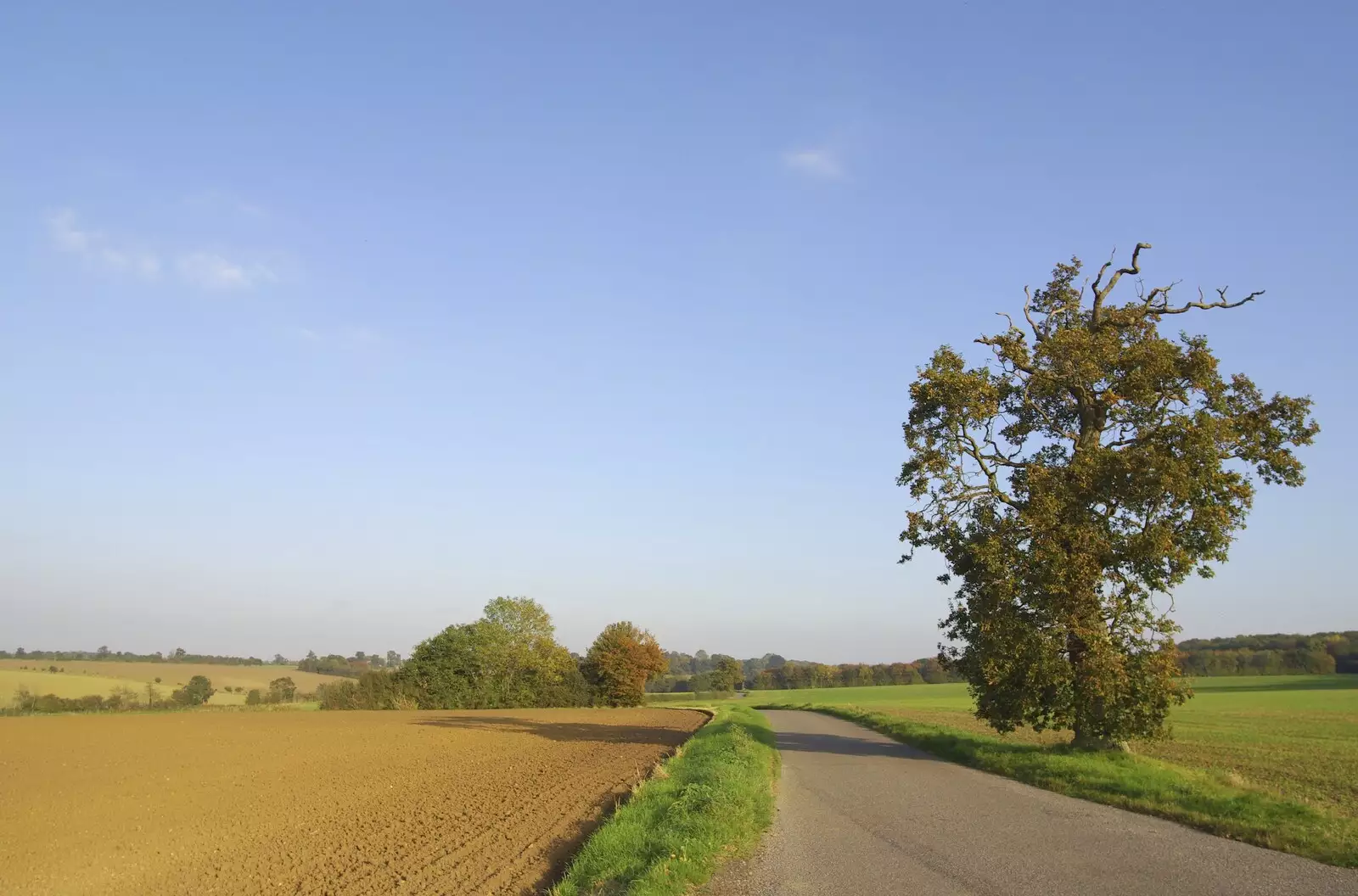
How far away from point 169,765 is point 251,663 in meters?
174

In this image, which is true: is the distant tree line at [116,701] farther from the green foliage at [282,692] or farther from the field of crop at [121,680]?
the green foliage at [282,692]

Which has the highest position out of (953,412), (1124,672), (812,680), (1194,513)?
(953,412)

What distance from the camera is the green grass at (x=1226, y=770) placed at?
34.9ft

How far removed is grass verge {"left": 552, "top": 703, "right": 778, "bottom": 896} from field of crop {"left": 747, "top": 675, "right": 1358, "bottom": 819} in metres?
9.17

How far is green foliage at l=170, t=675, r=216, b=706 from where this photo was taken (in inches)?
3162

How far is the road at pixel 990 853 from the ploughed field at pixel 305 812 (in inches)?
126

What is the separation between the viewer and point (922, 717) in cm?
4231

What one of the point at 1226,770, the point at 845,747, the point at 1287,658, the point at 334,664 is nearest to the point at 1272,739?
the point at 1226,770

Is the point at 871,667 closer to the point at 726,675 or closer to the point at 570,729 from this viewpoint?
the point at 726,675

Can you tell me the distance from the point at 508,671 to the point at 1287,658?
91.2 m

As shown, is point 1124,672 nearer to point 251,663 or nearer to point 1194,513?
point 1194,513

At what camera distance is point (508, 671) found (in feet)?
253

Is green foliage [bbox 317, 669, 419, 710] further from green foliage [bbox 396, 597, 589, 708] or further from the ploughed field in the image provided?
the ploughed field

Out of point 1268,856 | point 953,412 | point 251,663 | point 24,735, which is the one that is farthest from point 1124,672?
point 251,663
